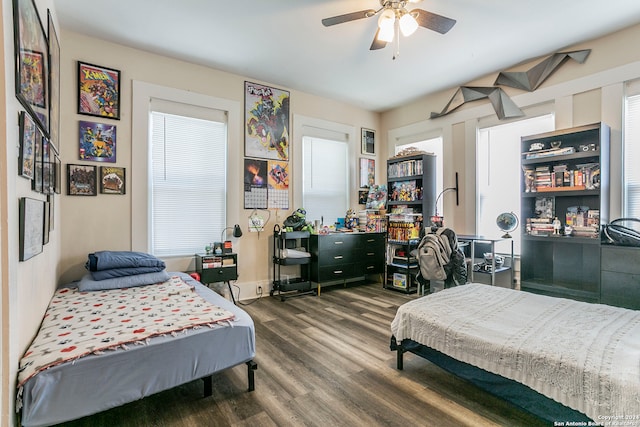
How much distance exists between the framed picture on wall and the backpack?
255cm

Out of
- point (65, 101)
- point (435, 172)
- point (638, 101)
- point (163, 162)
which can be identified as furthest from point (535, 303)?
point (65, 101)

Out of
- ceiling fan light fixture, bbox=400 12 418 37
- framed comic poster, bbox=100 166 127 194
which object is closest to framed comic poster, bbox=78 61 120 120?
framed comic poster, bbox=100 166 127 194

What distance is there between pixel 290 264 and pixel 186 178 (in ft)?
5.75

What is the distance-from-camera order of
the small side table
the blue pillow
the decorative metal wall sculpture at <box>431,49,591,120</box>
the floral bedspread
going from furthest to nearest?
the small side table < the decorative metal wall sculpture at <box>431,49,591,120</box> < the blue pillow < the floral bedspread

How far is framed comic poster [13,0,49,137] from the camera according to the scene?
53.7 inches

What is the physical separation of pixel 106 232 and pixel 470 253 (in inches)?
179

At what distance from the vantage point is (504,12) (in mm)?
2811

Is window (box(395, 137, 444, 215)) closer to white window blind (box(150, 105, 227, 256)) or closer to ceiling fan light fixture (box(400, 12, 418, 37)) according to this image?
ceiling fan light fixture (box(400, 12, 418, 37))

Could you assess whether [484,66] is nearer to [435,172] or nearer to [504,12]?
[504,12]

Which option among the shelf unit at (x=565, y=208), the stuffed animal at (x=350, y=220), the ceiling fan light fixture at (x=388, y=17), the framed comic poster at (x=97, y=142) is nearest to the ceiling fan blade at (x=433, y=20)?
the ceiling fan light fixture at (x=388, y=17)

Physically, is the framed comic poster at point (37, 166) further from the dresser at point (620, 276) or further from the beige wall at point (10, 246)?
the dresser at point (620, 276)

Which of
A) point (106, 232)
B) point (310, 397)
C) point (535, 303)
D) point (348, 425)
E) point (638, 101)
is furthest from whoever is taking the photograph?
point (106, 232)

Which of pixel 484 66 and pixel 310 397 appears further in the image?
pixel 484 66

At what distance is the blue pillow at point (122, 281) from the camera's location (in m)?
2.67
